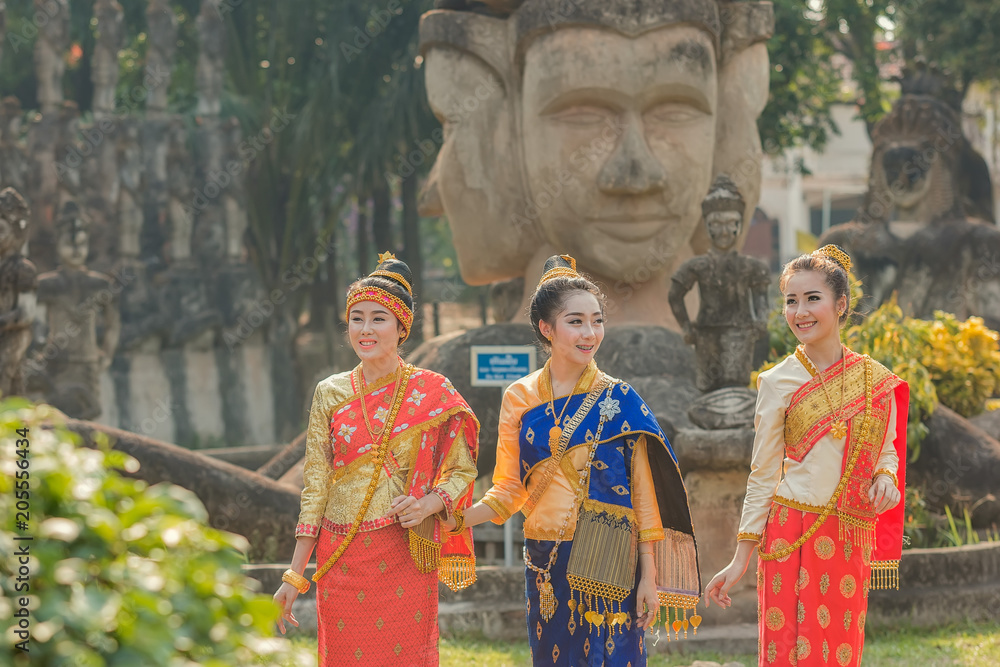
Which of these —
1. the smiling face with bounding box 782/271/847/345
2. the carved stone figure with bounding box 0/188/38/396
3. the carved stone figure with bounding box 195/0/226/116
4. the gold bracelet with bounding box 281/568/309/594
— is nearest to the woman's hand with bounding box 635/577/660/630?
the smiling face with bounding box 782/271/847/345

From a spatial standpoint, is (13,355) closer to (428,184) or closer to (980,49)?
(428,184)

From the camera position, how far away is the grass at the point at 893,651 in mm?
5023

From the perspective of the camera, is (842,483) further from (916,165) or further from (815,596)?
(916,165)

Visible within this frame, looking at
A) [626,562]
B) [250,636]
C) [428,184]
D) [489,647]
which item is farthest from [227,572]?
[428,184]

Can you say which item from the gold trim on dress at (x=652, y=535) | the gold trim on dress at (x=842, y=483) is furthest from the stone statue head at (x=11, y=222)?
the gold trim on dress at (x=842, y=483)

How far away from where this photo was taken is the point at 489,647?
548cm

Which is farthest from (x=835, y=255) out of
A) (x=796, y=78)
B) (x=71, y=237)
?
(x=796, y=78)

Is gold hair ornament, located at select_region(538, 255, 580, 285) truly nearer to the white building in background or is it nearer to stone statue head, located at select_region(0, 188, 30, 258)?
stone statue head, located at select_region(0, 188, 30, 258)

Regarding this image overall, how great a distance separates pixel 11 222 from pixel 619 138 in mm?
3863

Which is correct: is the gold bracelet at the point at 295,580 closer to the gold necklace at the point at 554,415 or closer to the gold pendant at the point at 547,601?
the gold pendant at the point at 547,601

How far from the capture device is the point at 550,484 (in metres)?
3.37

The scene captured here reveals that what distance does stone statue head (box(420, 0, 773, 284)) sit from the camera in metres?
7.18

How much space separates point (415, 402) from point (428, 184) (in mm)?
4888

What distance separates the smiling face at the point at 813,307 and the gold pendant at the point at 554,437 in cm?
76
